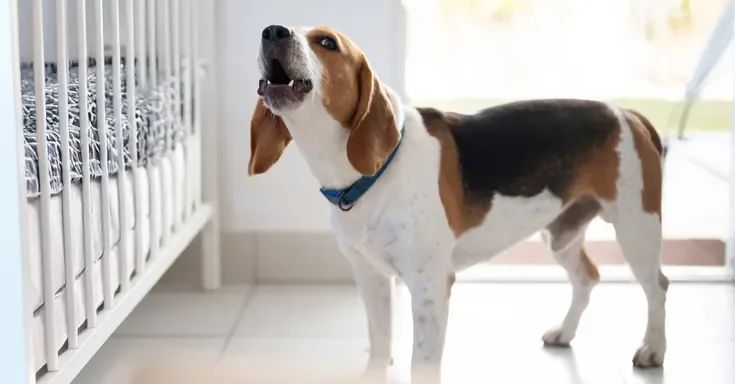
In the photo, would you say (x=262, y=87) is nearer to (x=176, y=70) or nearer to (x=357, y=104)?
(x=357, y=104)

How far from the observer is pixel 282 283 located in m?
2.68

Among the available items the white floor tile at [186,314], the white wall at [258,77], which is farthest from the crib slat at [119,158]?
the white wall at [258,77]

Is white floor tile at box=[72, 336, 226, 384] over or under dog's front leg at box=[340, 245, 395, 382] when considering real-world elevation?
under

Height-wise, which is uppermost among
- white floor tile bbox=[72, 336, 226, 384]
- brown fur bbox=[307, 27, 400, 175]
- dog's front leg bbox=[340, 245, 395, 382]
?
brown fur bbox=[307, 27, 400, 175]

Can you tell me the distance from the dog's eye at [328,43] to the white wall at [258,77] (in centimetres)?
105

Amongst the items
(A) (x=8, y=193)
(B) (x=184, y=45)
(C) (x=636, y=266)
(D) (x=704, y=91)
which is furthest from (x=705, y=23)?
(A) (x=8, y=193)

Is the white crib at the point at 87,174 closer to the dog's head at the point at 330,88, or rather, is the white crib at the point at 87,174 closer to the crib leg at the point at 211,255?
the crib leg at the point at 211,255

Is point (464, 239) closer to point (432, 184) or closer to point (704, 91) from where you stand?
point (432, 184)

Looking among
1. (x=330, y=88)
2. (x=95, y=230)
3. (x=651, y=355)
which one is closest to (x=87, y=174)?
(x=95, y=230)

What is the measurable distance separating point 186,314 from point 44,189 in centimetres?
117

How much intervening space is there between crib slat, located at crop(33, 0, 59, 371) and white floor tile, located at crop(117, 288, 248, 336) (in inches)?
35.6

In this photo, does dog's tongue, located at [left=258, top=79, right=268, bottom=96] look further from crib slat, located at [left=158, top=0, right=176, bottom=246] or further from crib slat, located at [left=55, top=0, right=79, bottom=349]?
crib slat, located at [left=158, top=0, right=176, bottom=246]

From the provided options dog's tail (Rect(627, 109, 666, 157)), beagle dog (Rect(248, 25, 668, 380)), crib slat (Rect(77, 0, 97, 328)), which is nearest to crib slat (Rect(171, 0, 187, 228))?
beagle dog (Rect(248, 25, 668, 380))

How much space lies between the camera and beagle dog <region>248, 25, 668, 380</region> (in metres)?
1.51
